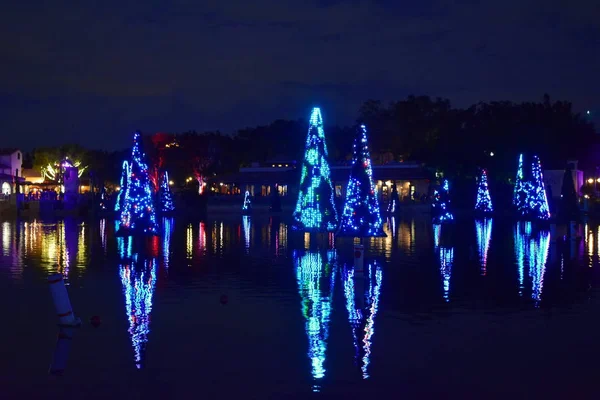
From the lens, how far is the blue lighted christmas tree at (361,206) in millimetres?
30984

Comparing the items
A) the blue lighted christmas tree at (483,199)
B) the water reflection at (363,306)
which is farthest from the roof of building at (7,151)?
the water reflection at (363,306)

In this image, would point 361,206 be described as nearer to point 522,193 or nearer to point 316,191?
point 316,191

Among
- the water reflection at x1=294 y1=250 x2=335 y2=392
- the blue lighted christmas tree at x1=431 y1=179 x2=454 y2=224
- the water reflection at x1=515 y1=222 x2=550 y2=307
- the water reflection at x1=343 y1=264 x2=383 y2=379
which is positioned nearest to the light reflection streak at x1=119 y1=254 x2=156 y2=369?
the water reflection at x1=294 y1=250 x2=335 y2=392

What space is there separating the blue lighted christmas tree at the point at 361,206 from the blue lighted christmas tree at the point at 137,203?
8.58m

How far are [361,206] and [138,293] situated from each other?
1615 cm

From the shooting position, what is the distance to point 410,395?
844 centimetres

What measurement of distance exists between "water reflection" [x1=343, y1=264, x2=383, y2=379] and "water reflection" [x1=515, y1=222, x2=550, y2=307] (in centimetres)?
302

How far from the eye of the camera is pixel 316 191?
112ft

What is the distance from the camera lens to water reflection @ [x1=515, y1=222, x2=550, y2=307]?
1691 centimetres

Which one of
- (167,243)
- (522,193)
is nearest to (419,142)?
(522,193)

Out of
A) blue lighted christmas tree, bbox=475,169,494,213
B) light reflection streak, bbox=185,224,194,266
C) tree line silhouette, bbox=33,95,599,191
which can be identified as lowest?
light reflection streak, bbox=185,224,194,266

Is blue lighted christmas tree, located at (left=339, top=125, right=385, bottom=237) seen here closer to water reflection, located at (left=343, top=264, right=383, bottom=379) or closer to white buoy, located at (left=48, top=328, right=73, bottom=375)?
water reflection, located at (left=343, top=264, right=383, bottom=379)

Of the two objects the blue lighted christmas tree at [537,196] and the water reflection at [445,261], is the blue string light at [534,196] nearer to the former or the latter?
the blue lighted christmas tree at [537,196]

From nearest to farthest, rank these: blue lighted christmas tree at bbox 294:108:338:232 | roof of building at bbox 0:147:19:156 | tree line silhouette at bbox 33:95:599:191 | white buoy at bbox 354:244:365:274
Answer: white buoy at bbox 354:244:365:274
blue lighted christmas tree at bbox 294:108:338:232
tree line silhouette at bbox 33:95:599:191
roof of building at bbox 0:147:19:156
